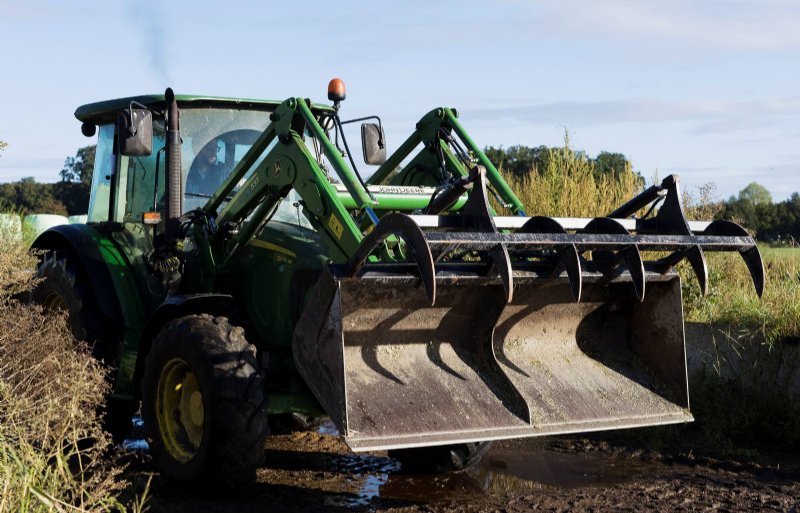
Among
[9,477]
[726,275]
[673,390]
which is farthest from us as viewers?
[726,275]

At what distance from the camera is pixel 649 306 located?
248 inches

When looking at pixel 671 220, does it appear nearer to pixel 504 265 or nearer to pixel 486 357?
pixel 486 357

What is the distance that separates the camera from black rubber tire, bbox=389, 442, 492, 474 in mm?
6473

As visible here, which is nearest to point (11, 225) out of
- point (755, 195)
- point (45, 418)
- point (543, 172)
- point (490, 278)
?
point (543, 172)

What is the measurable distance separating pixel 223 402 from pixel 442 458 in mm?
1685

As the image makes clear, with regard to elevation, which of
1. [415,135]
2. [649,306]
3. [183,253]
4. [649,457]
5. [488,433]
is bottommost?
[649,457]

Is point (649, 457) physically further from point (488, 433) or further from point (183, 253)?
point (183, 253)

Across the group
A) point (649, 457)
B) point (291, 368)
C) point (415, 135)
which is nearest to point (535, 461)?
point (649, 457)

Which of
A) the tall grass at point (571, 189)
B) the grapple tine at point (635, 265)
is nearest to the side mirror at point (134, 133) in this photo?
the grapple tine at point (635, 265)

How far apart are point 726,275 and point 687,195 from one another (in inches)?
53.2

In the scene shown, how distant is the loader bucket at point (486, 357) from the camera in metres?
5.25

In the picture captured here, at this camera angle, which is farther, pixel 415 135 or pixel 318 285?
pixel 415 135

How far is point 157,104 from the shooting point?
22.1 feet

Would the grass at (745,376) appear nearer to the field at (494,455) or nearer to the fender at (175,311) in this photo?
the field at (494,455)
